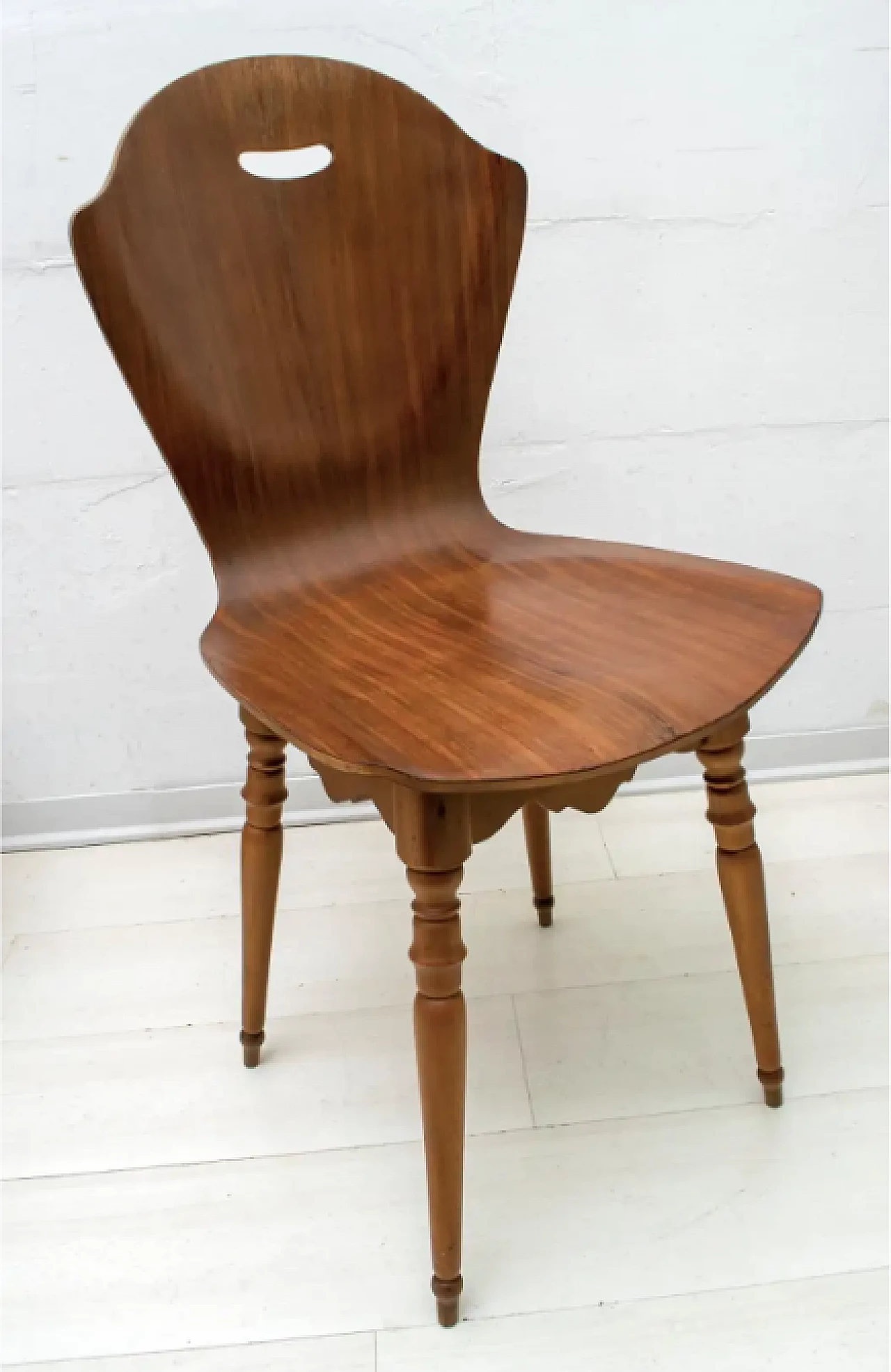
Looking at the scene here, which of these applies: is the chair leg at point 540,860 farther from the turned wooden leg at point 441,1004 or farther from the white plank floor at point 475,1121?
the turned wooden leg at point 441,1004

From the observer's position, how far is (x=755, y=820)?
1449mm

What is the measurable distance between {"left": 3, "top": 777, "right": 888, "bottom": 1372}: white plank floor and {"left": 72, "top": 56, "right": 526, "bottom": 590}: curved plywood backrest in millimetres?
485

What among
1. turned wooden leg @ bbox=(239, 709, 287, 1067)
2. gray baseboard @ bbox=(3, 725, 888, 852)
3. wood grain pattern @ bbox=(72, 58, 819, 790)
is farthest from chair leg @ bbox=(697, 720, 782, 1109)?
gray baseboard @ bbox=(3, 725, 888, 852)

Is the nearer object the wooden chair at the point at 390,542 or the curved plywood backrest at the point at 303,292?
the wooden chair at the point at 390,542

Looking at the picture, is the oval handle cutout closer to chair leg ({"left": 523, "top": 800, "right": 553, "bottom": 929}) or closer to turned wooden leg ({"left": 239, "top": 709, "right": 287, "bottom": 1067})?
turned wooden leg ({"left": 239, "top": 709, "right": 287, "bottom": 1067})

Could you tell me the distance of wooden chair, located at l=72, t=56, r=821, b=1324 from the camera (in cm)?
75

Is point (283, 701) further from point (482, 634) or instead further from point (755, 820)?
point (755, 820)

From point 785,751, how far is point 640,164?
0.75m

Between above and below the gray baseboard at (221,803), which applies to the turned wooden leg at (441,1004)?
above

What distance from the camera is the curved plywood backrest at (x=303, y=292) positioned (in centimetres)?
93

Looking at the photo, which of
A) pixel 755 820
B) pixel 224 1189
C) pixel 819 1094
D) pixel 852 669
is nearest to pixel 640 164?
pixel 852 669

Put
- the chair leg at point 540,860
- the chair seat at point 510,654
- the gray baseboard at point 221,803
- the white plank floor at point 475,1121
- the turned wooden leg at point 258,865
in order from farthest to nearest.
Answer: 1. the gray baseboard at point 221,803
2. the chair leg at point 540,860
3. the turned wooden leg at point 258,865
4. the white plank floor at point 475,1121
5. the chair seat at point 510,654

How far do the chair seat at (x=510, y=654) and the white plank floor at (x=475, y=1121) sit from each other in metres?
0.44

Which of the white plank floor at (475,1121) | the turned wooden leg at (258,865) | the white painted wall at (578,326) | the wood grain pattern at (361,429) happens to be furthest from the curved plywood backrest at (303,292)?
the white plank floor at (475,1121)
